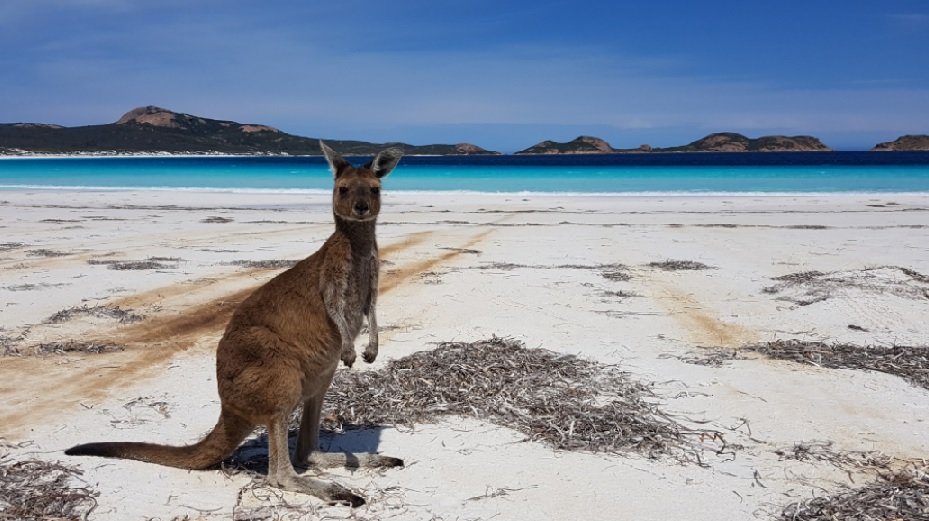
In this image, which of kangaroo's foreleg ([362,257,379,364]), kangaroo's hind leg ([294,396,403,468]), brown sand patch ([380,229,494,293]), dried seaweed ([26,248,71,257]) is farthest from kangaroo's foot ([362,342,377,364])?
dried seaweed ([26,248,71,257])

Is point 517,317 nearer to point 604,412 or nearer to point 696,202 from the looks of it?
point 604,412

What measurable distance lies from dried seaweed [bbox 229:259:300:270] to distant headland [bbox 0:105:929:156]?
10913 cm

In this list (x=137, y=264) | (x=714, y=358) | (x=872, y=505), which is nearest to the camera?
(x=872, y=505)

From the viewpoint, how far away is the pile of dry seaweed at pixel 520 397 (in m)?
4.75

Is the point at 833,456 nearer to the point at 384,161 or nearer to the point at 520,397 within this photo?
the point at 520,397

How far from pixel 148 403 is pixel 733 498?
4003 mm

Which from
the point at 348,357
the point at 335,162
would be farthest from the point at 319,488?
the point at 335,162

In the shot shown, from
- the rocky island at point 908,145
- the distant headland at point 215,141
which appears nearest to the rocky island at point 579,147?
the distant headland at point 215,141

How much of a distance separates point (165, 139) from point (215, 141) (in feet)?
36.0

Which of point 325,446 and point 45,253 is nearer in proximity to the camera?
point 325,446

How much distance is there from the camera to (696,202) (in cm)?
2961

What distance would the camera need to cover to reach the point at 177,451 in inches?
162

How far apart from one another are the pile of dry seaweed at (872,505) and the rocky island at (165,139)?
354 ft

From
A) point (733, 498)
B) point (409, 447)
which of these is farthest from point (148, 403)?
point (733, 498)
